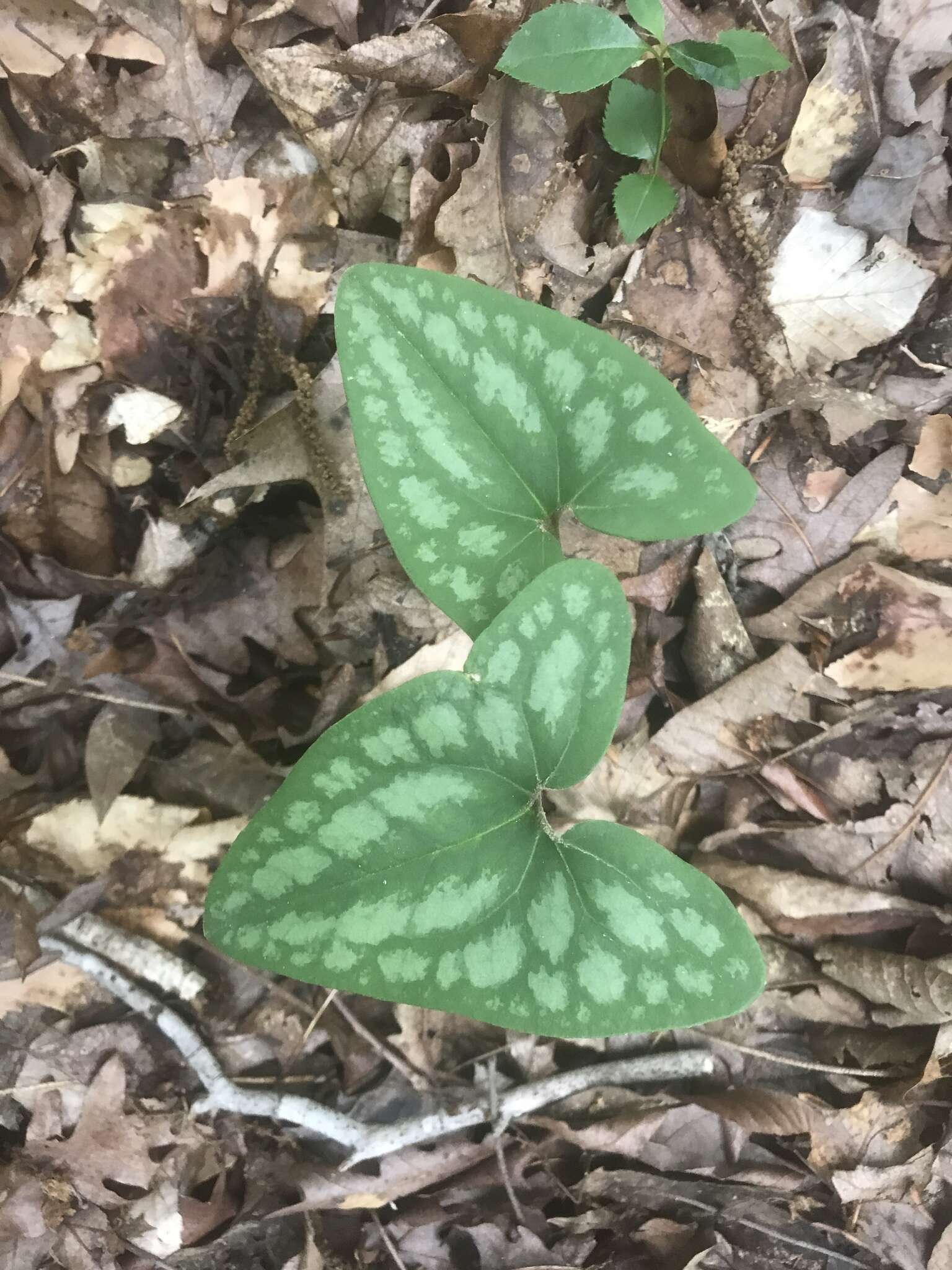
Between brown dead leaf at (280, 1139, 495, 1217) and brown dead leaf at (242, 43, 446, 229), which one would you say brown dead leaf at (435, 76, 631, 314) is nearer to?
brown dead leaf at (242, 43, 446, 229)

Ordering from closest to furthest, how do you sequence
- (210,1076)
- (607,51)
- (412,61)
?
(607,51) → (412,61) → (210,1076)

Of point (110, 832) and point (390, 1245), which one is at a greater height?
point (110, 832)

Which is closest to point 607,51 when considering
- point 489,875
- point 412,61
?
point 412,61

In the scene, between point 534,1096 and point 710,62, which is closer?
point 710,62

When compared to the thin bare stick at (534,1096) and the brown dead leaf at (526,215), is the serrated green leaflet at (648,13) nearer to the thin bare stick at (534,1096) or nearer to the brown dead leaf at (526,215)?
the brown dead leaf at (526,215)

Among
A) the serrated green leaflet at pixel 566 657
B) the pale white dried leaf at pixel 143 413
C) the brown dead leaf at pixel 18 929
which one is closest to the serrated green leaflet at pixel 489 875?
the serrated green leaflet at pixel 566 657

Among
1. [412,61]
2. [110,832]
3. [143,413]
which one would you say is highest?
[412,61]

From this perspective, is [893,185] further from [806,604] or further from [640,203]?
[806,604]
